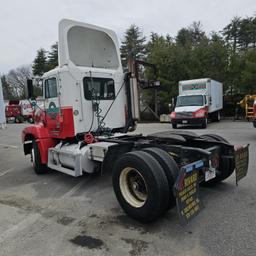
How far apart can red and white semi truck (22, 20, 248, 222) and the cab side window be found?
0.07 feet

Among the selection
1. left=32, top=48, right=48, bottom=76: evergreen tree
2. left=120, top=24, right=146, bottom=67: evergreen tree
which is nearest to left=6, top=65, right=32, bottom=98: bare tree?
left=32, top=48, right=48, bottom=76: evergreen tree

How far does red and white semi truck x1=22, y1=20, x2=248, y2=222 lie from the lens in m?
3.61

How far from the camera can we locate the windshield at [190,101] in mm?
17594

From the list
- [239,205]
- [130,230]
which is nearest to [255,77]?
[239,205]

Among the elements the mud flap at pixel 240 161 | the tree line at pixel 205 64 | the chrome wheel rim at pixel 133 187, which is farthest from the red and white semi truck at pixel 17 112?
the mud flap at pixel 240 161

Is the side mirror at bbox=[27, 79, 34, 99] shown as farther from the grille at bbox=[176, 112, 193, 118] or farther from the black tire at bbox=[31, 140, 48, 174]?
the grille at bbox=[176, 112, 193, 118]

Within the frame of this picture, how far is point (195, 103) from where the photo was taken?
17.6m

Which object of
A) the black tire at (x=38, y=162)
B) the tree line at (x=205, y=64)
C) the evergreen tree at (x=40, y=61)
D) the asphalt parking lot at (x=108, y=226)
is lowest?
the asphalt parking lot at (x=108, y=226)

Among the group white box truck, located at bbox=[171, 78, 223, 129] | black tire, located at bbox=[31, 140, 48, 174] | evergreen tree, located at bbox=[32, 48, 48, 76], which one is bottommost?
black tire, located at bbox=[31, 140, 48, 174]

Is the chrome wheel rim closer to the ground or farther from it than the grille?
closer to the ground

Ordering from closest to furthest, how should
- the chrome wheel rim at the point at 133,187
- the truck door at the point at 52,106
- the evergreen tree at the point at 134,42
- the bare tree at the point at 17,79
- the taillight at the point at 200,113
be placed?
the chrome wheel rim at the point at 133,187
the truck door at the point at 52,106
the taillight at the point at 200,113
the evergreen tree at the point at 134,42
the bare tree at the point at 17,79

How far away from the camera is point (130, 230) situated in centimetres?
349

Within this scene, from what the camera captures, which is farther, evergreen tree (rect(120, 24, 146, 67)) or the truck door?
evergreen tree (rect(120, 24, 146, 67))

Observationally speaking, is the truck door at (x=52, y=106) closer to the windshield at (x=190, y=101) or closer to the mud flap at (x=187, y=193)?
the mud flap at (x=187, y=193)
